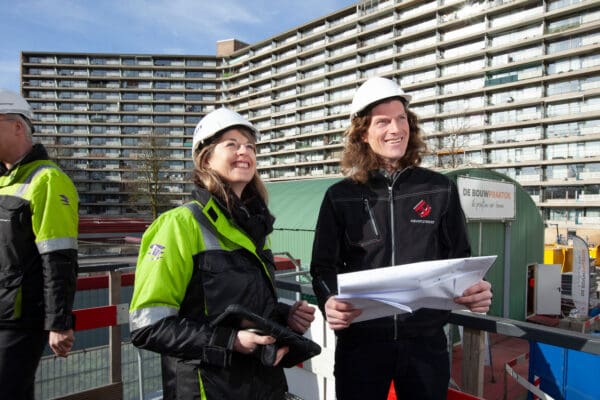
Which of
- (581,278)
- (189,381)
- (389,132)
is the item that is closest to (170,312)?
(189,381)

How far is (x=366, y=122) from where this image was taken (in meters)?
2.16

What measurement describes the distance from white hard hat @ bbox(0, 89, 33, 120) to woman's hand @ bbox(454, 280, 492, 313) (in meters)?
2.40

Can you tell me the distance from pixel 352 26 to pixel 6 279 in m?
68.7

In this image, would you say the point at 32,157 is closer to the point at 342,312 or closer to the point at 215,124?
the point at 215,124

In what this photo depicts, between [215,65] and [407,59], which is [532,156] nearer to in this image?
[407,59]

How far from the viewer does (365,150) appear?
2.16 meters

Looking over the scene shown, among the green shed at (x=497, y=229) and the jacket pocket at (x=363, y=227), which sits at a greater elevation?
the jacket pocket at (x=363, y=227)

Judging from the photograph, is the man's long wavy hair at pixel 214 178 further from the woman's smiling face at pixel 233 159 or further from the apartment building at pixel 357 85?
the apartment building at pixel 357 85

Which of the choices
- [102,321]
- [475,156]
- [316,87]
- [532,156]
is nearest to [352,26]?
[316,87]

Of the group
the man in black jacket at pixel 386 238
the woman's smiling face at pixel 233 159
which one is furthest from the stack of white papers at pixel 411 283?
the woman's smiling face at pixel 233 159

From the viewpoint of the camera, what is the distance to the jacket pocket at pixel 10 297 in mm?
2107

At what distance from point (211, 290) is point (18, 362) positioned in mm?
1309

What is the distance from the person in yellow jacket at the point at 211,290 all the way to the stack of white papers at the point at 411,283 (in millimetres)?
379

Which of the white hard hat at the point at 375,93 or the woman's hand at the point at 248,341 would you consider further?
the white hard hat at the point at 375,93
